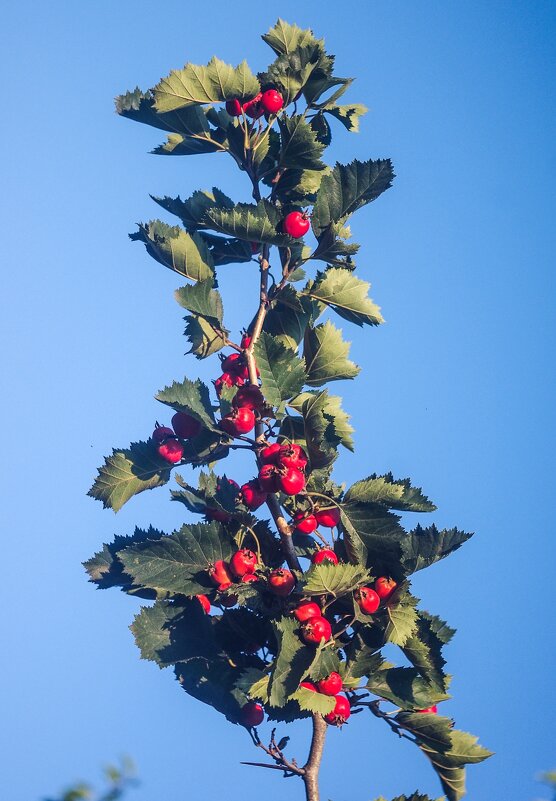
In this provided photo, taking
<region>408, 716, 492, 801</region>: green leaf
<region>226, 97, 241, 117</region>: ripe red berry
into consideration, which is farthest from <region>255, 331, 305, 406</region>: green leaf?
<region>408, 716, 492, 801</region>: green leaf

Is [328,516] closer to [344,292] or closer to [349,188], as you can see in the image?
[344,292]

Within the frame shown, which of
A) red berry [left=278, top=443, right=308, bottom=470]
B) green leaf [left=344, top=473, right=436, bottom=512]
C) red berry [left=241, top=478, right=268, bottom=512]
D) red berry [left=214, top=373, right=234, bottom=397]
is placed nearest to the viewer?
red berry [left=278, top=443, right=308, bottom=470]

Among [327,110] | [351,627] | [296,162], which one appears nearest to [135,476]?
[351,627]

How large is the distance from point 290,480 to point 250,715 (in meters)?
1.61

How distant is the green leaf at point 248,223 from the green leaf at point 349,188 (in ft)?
1.28

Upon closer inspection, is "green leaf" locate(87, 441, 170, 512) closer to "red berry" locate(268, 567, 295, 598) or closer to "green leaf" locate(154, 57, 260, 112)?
"red berry" locate(268, 567, 295, 598)

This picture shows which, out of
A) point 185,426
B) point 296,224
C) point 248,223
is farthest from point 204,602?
point 296,224

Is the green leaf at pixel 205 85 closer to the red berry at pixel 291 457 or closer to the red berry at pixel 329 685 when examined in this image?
the red berry at pixel 291 457

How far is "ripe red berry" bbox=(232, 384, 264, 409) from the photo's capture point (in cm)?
562

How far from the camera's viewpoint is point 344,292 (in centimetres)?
596

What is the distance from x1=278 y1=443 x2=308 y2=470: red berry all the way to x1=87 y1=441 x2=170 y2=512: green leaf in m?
0.95

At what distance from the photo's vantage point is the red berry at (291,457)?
5.25 m

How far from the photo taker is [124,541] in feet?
19.1

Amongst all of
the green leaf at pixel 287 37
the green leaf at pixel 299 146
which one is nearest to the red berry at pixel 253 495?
the green leaf at pixel 299 146
